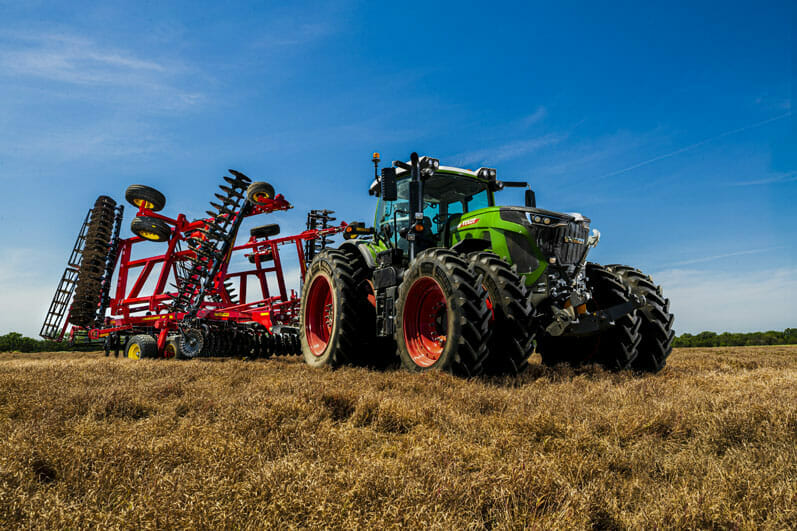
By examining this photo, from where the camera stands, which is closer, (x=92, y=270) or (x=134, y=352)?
(x=134, y=352)

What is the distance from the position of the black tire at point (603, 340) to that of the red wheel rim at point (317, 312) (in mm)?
3469

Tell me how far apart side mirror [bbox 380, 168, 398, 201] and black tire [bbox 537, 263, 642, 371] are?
2.62 meters

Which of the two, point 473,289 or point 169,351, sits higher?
point 473,289

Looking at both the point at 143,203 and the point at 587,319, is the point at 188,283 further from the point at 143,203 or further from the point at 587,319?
the point at 587,319

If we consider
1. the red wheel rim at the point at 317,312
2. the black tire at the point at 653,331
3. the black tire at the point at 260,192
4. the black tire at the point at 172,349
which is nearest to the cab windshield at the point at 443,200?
the red wheel rim at the point at 317,312

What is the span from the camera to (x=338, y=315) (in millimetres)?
6781

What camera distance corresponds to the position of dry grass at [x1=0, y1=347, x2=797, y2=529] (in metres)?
1.72

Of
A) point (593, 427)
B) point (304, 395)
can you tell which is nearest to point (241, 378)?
point (304, 395)

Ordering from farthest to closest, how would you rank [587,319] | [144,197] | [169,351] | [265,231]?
[265,231], [144,197], [169,351], [587,319]

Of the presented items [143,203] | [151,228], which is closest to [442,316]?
[151,228]

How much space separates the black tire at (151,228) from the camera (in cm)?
1142

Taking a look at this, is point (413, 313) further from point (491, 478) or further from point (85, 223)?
point (85, 223)

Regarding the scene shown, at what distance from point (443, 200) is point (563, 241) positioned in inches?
74.0

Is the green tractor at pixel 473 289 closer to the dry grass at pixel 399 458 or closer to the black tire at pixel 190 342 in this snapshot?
the dry grass at pixel 399 458
